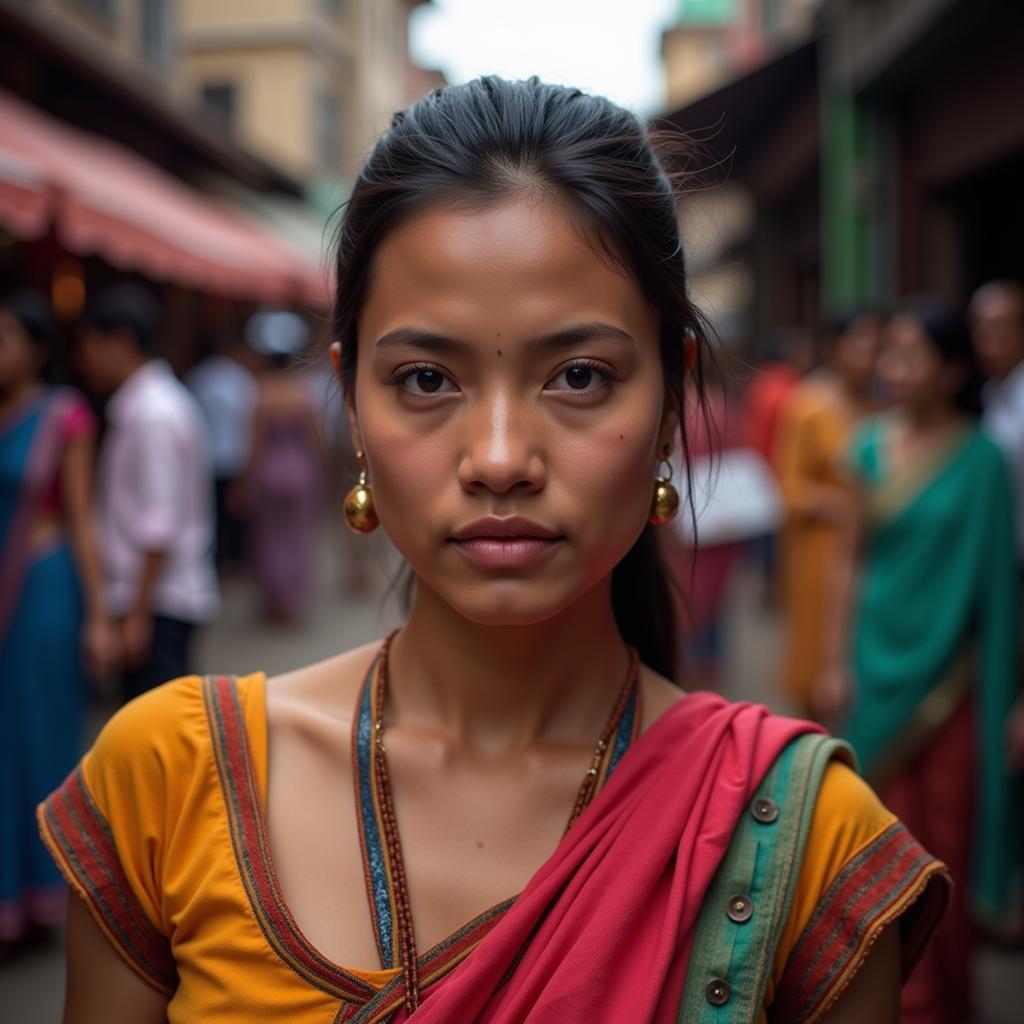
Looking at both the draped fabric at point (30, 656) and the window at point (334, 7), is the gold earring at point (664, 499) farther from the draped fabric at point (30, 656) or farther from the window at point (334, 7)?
the window at point (334, 7)

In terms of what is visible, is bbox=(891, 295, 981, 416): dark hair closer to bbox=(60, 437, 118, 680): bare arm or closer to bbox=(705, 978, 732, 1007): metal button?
bbox=(60, 437, 118, 680): bare arm

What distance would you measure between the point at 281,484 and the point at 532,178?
26.4 feet

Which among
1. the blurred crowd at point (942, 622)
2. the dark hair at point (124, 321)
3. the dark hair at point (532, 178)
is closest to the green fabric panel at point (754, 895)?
the dark hair at point (532, 178)

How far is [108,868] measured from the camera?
1.40m

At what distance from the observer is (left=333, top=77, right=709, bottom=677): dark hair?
53.1 inches

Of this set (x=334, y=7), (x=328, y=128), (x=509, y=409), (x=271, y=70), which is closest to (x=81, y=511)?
(x=509, y=409)

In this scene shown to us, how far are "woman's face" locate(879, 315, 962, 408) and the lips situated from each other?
293 cm

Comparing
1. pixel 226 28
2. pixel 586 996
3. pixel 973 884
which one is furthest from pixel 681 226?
pixel 226 28

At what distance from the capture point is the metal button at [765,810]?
53.7 inches

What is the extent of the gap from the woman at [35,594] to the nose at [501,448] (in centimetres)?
313

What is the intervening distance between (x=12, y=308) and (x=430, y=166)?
322 cm

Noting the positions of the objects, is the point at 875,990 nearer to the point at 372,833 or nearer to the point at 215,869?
the point at 372,833

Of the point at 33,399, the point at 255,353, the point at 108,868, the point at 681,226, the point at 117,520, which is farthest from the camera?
the point at 255,353

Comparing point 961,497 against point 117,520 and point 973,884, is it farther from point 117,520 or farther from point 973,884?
point 117,520
